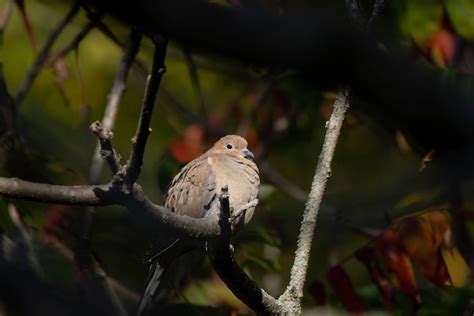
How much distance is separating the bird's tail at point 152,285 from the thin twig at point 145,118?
2.15 m

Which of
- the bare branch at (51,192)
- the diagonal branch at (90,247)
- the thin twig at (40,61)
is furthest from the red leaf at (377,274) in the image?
the bare branch at (51,192)

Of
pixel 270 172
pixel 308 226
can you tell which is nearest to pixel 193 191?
pixel 308 226

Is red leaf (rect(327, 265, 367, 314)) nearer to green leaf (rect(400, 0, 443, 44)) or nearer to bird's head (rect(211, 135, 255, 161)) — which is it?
bird's head (rect(211, 135, 255, 161))

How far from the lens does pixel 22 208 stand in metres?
4.97

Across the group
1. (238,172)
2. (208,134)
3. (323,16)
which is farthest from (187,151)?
(323,16)

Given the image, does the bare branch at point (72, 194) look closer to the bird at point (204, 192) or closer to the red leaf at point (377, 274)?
the bird at point (204, 192)

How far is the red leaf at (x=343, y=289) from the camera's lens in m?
4.38

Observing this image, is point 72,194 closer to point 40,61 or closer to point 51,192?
point 51,192

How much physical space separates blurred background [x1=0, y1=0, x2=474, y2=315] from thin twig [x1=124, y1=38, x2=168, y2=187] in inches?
24.1

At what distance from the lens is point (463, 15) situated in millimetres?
4273

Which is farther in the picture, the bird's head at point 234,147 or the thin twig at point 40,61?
the thin twig at point 40,61

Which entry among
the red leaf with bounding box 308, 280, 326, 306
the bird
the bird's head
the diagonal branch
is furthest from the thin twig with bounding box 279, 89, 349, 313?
the bird's head

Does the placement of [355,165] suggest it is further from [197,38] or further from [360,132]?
[197,38]

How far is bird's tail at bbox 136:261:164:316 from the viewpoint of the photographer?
4.36 m
